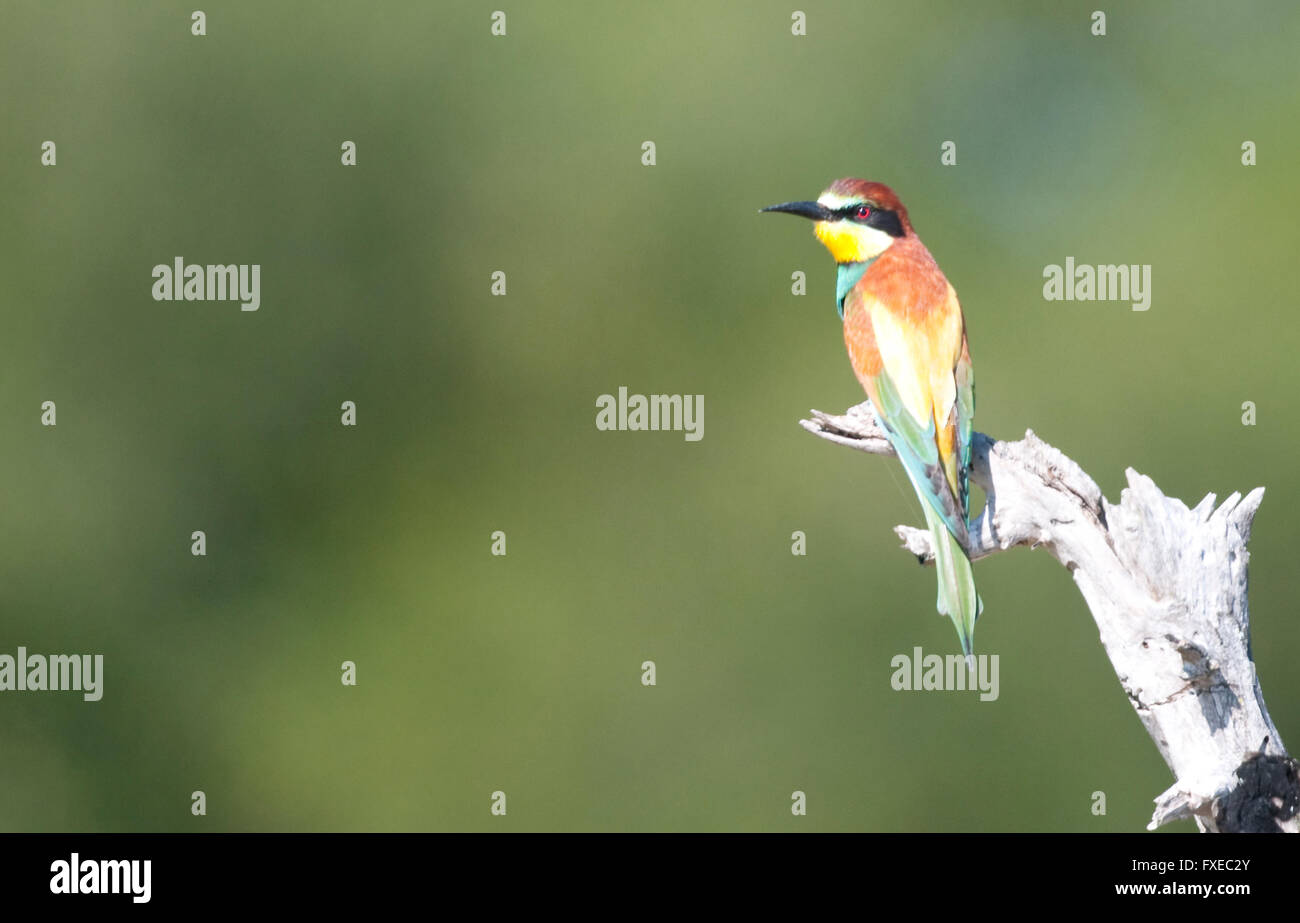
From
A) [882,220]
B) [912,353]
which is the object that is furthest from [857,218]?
[912,353]

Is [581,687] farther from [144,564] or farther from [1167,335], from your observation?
[1167,335]

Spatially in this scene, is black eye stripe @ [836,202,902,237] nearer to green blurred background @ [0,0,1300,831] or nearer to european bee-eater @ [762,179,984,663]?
european bee-eater @ [762,179,984,663]

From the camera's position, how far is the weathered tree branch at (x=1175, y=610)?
3.98 meters

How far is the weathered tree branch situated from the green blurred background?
18.7 feet

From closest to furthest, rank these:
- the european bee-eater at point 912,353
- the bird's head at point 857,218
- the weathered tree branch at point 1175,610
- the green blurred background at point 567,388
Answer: the weathered tree branch at point 1175,610, the european bee-eater at point 912,353, the bird's head at point 857,218, the green blurred background at point 567,388

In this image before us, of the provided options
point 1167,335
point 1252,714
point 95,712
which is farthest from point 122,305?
point 1252,714

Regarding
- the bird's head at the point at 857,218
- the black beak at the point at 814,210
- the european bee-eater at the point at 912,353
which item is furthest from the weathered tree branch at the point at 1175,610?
the black beak at the point at 814,210

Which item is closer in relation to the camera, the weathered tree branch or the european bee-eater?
the weathered tree branch

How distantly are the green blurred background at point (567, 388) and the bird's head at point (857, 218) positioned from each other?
4.64 m

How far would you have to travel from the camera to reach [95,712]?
11.4 m

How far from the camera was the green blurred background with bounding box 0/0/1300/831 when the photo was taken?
34.4 feet

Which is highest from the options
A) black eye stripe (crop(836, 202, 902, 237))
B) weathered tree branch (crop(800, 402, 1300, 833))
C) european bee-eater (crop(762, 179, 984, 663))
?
black eye stripe (crop(836, 202, 902, 237))

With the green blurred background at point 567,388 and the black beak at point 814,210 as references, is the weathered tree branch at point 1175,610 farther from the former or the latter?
the green blurred background at point 567,388

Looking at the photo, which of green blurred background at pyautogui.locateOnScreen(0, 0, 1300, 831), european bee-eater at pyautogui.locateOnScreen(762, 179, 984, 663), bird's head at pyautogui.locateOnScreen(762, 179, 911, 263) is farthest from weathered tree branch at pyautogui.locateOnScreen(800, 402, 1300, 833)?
green blurred background at pyautogui.locateOnScreen(0, 0, 1300, 831)
